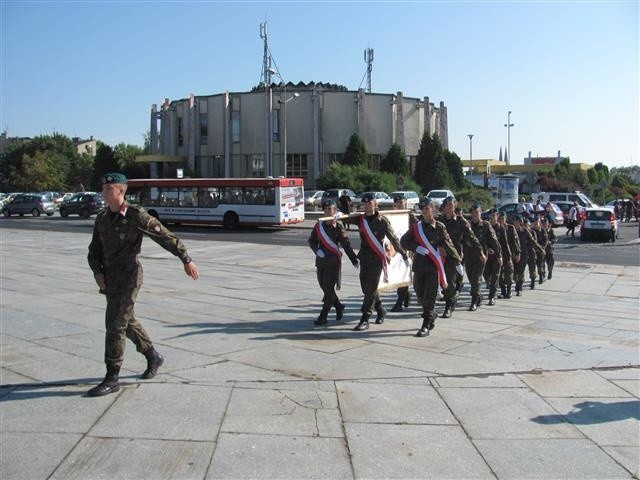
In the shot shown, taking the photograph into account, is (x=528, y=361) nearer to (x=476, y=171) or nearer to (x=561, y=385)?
(x=561, y=385)

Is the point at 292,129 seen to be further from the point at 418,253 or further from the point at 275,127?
the point at 418,253

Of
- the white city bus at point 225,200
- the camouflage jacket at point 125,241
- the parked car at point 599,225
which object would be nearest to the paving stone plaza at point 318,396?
the camouflage jacket at point 125,241

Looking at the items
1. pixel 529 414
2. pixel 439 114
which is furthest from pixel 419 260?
pixel 439 114

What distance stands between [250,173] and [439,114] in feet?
74.6

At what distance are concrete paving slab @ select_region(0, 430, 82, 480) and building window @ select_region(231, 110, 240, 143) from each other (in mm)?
63040

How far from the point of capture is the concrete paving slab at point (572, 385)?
19.8 feet

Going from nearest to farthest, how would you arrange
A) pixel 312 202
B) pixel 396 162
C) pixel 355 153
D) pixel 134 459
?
pixel 134 459 → pixel 312 202 → pixel 355 153 → pixel 396 162

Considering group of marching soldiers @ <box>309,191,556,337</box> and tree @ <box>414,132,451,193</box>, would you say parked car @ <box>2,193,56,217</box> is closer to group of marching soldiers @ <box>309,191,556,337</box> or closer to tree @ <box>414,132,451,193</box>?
tree @ <box>414,132,451,193</box>

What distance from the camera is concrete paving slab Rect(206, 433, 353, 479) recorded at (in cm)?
417

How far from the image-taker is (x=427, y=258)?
8.70 m

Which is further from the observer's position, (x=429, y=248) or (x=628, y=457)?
(x=429, y=248)

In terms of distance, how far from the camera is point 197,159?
227 feet

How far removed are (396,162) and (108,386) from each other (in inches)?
2227

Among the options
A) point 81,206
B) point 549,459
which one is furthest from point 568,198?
point 549,459
